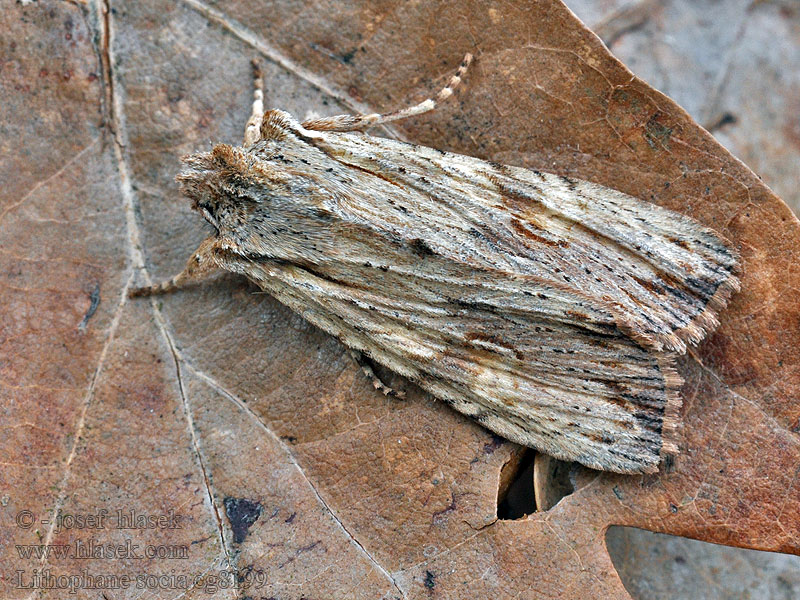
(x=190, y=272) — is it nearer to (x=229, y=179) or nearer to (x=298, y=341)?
(x=229, y=179)

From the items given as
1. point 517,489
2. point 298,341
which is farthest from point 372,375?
point 517,489

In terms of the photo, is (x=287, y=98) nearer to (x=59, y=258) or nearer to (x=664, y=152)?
(x=59, y=258)

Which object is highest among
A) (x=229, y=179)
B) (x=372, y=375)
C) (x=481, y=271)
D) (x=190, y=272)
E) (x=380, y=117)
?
(x=380, y=117)

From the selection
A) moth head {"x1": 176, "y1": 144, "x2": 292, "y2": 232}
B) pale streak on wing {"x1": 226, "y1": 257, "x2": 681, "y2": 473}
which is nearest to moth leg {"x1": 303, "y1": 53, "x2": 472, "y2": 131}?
moth head {"x1": 176, "y1": 144, "x2": 292, "y2": 232}

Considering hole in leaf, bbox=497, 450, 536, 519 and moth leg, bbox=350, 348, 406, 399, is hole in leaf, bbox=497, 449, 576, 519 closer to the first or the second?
hole in leaf, bbox=497, 450, 536, 519

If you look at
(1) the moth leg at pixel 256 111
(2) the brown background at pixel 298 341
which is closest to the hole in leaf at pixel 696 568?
(2) the brown background at pixel 298 341

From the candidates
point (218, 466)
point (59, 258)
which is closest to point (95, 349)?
point (59, 258)
